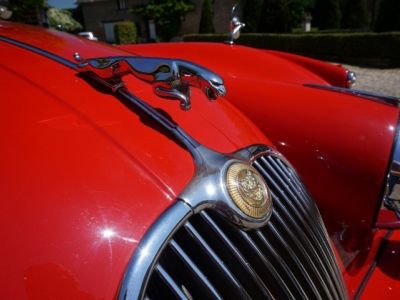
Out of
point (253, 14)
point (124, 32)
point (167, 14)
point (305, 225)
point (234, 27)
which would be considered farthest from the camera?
point (124, 32)

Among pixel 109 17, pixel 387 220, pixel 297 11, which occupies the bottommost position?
pixel 109 17

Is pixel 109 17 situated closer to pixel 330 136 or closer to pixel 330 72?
pixel 330 72

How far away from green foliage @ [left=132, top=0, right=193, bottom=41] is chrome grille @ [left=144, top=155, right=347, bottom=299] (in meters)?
28.9

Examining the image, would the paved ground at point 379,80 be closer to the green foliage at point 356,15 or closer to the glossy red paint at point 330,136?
the glossy red paint at point 330,136

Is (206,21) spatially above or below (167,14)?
above

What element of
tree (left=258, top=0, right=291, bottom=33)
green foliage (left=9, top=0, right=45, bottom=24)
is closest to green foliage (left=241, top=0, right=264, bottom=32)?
tree (left=258, top=0, right=291, bottom=33)

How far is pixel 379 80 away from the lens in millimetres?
10711

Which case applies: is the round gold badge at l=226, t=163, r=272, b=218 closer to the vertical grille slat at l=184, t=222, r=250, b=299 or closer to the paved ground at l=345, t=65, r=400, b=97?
the vertical grille slat at l=184, t=222, r=250, b=299

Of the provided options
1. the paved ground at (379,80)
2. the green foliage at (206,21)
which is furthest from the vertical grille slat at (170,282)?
the green foliage at (206,21)

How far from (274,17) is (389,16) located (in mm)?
4848

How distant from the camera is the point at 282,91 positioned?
6.12ft

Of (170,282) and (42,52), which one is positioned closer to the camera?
(170,282)

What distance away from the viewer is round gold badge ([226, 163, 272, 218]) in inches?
39.5

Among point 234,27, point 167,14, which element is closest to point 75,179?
point 234,27
